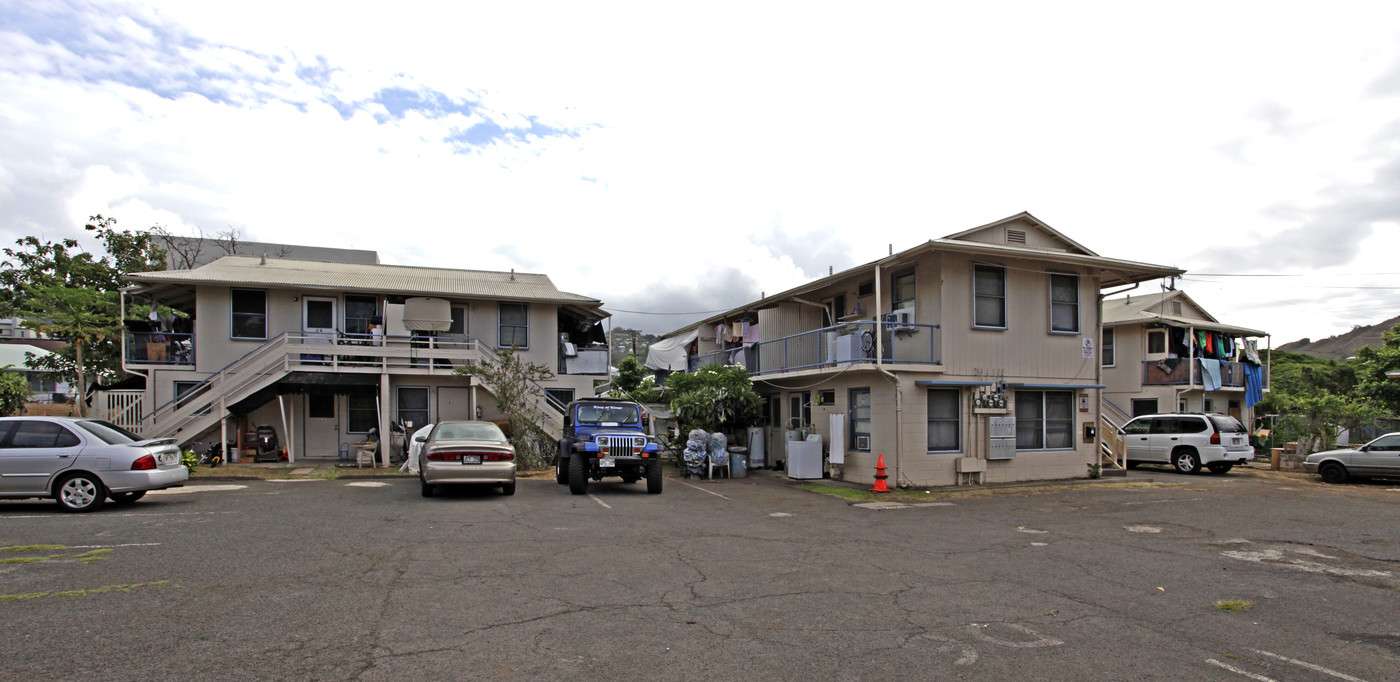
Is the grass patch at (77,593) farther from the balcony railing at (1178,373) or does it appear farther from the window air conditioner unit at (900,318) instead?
the balcony railing at (1178,373)

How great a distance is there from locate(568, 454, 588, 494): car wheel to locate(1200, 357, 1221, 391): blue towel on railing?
24.0 metres

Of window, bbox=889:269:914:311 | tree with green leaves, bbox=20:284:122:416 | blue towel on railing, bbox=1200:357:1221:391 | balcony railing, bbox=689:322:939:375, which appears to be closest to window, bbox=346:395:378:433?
tree with green leaves, bbox=20:284:122:416

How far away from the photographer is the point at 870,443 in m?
17.0

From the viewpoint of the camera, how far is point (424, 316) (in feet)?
71.6

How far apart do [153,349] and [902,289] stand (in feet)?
66.3

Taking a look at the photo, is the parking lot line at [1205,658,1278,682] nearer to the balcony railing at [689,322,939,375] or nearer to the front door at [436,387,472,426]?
the balcony railing at [689,322,939,375]

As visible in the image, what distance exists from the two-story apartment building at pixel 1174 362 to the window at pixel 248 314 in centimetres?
2707

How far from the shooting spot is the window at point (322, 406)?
22000 millimetres

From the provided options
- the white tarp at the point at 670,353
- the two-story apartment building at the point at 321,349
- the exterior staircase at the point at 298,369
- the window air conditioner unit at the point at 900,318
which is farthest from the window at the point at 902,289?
the white tarp at the point at 670,353

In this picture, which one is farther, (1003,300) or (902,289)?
(902,289)

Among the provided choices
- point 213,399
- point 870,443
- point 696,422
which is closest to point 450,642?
point 870,443

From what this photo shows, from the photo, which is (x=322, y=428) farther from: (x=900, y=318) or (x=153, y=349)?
(x=900, y=318)

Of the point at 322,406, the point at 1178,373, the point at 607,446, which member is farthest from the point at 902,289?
the point at 322,406

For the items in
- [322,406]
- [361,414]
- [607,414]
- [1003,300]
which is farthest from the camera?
[361,414]
